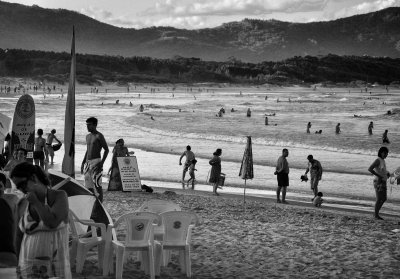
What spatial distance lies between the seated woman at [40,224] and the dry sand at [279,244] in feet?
6.98

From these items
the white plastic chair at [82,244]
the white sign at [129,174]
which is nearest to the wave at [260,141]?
the white sign at [129,174]

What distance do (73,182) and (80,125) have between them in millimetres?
32918

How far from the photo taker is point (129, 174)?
1324 centimetres

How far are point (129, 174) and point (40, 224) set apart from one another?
850 cm

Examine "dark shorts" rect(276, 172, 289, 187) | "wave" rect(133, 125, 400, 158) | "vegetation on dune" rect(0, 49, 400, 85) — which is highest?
"vegetation on dune" rect(0, 49, 400, 85)

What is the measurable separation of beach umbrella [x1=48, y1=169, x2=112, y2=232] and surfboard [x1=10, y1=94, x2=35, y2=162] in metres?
3.36

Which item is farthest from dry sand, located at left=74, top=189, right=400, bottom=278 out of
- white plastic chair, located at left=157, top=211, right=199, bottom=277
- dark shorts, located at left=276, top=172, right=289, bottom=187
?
dark shorts, located at left=276, top=172, right=289, bottom=187

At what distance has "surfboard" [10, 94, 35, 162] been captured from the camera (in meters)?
10.5

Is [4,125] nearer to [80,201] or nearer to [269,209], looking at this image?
[269,209]

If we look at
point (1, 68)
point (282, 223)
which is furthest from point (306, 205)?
point (1, 68)

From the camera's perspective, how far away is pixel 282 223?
10430 millimetres

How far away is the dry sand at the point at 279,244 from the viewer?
7.46m

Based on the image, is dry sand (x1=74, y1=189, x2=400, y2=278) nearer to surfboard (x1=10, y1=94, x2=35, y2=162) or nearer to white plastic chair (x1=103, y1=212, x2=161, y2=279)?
white plastic chair (x1=103, y1=212, x2=161, y2=279)

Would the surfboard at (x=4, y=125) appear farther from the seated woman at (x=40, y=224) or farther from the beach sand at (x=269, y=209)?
the seated woman at (x=40, y=224)
